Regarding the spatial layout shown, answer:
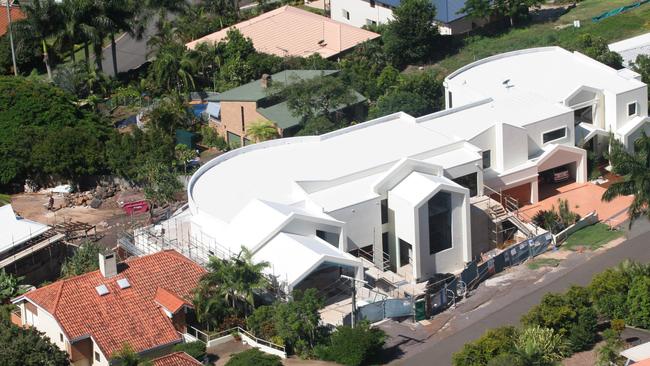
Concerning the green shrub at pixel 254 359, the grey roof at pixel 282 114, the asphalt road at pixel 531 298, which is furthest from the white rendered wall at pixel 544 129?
→ the green shrub at pixel 254 359

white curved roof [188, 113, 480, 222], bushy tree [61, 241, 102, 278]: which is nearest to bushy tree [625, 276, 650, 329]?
white curved roof [188, 113, 480, 222]

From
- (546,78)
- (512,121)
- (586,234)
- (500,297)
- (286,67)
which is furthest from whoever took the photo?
(286,67)

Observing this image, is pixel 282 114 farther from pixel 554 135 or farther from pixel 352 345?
pixel 352 345

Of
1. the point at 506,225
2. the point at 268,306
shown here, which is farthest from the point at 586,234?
the point at 268,306

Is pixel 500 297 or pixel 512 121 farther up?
pixel 512 121

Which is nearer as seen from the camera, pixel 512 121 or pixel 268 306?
pixel 268 306

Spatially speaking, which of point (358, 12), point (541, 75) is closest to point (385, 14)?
point (358, 12)

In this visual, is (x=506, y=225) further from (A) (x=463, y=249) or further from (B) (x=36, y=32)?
(B) (x=36, y=32)
